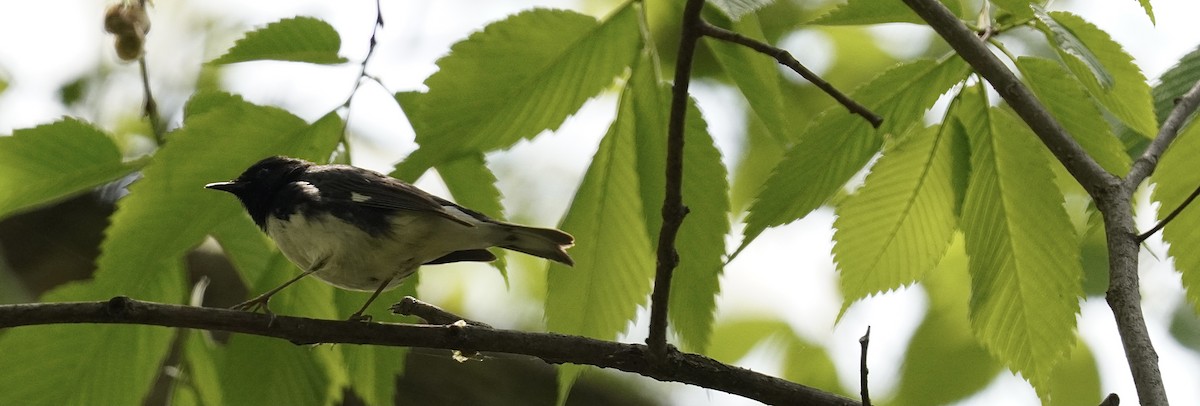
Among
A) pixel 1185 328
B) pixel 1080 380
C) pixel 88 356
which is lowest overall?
pixel 88 356

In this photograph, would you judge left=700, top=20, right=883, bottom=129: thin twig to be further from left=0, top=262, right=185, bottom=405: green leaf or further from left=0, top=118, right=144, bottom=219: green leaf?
left=0, top=118, right=144, bottom=219: green leaf

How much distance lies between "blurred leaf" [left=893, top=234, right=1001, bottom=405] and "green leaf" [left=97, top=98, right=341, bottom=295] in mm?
1804

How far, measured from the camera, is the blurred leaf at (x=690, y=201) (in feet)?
5.27

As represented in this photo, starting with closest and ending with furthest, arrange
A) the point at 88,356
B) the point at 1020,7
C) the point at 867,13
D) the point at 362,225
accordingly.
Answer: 1. the point at 1020,7
2. the point at 867,13
3. the point at 88,356
4. the point at 362,225

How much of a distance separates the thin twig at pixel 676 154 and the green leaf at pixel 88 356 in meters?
0.88

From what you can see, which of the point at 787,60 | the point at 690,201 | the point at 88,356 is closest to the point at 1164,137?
the point at 787,60

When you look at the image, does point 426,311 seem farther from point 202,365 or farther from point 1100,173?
point 1100,173

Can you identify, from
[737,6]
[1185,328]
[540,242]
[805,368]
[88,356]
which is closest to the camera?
[737,6]

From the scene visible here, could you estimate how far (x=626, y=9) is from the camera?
1.64 meters

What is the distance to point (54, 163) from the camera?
1874 mm

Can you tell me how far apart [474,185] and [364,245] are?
1.43 feet

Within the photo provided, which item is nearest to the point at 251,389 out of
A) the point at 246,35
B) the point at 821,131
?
the point at 246,35

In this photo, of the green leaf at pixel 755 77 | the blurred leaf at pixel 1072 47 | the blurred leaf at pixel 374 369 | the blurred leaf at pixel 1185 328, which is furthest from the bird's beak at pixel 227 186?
the blurred leaf at pixel 1185 328

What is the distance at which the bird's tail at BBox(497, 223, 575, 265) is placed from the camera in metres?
1.82
